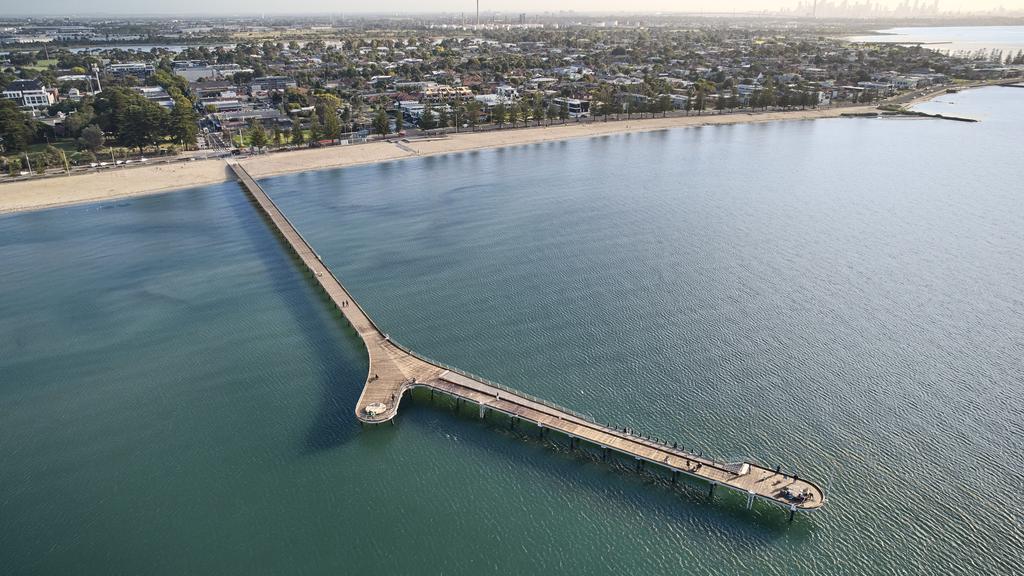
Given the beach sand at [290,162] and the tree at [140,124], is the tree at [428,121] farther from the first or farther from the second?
the tree at [140,124]

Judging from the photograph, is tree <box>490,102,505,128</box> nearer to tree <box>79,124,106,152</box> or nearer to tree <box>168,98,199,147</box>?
tree <box>168,98,199,147</box>

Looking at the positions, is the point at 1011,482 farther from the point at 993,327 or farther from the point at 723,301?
the point at 723,301

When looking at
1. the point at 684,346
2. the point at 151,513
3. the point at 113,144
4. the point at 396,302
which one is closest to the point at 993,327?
the point at 684,346

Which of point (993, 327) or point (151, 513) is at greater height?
point (993, 327)

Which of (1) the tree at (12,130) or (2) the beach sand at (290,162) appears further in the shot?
(1) the tree at (12,130)

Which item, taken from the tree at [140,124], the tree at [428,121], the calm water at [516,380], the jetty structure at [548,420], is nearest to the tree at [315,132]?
the tree at [428,121]

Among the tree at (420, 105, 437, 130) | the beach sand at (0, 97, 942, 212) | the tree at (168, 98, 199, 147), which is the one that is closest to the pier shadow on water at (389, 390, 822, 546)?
the beach sand at (0, 97, 942, 212)
